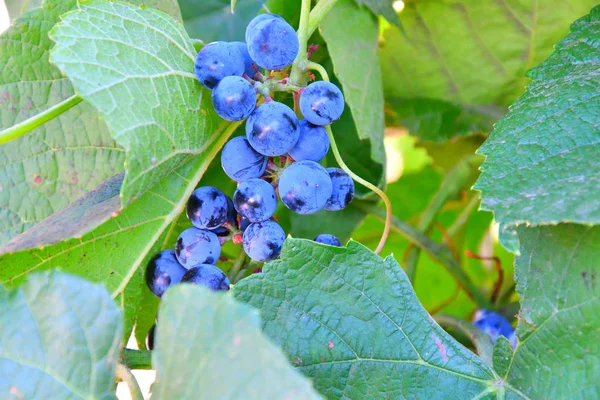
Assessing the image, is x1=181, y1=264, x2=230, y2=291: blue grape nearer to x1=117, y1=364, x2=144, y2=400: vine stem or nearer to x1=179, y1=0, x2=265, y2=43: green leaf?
x1=117, y1=364, x2=144, y2=400: vine stem

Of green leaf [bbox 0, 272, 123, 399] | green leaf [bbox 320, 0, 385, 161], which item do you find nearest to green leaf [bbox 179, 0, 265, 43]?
green leaf [bbox 320, 0, 385, 161]

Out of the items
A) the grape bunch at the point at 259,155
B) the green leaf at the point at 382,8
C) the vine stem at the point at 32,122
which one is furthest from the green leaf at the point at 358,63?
the vine stem at the point at 32,122

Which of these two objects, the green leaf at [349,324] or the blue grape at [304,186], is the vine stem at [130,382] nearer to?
the green leaf at [349,324]

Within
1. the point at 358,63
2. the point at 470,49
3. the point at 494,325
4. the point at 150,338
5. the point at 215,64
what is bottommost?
the point at 494,325

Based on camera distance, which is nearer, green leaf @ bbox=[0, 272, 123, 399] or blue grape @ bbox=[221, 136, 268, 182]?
green leaf @ bbox=[0, 272, 123, 399]

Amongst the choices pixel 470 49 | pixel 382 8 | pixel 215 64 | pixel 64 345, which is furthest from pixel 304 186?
pixel 470 49

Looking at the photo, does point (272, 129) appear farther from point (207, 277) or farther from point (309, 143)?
point (207, 277)

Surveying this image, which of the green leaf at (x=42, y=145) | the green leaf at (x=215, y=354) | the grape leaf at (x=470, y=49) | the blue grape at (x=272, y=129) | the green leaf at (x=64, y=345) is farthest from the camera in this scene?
the grape leaf at (x=470, y=49)
